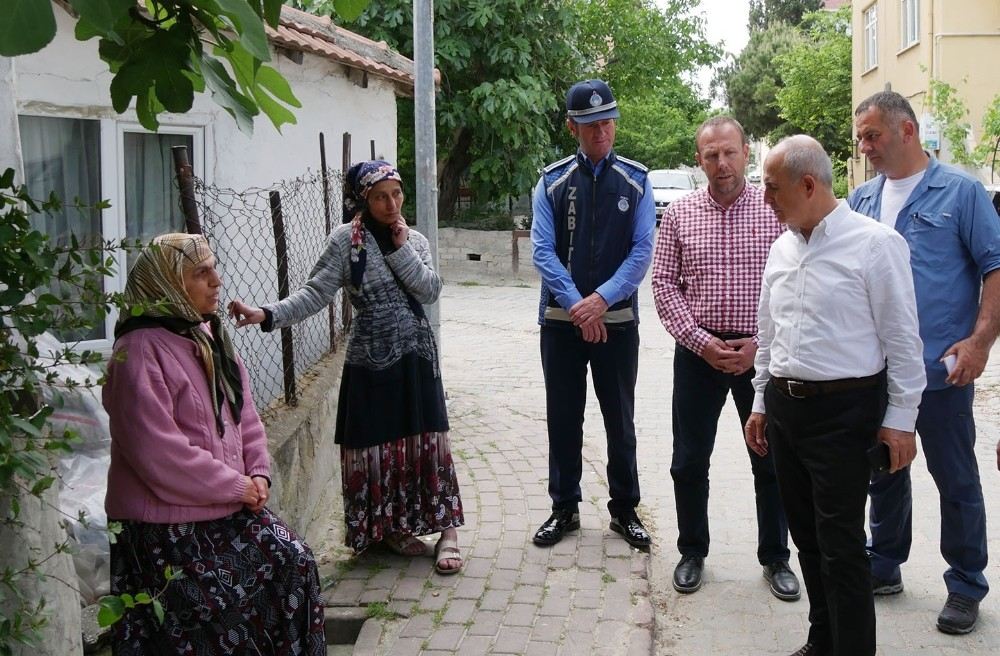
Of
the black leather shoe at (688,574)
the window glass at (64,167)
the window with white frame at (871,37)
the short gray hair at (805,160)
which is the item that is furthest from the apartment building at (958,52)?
the short gray hair at (805,160)

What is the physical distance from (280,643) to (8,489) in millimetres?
1326

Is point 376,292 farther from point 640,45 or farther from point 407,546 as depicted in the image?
point 640,45

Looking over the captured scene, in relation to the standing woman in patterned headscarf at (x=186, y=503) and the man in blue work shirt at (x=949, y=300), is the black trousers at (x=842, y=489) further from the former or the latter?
the standing woman in patterned headscarf at (x=186, y=503)

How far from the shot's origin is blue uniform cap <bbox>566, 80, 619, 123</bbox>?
509 centimetres

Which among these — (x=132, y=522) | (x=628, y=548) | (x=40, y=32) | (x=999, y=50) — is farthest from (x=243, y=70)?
(x=999, y=50)

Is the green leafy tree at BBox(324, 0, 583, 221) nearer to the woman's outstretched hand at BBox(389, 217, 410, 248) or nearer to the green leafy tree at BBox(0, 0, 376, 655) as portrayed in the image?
the woman's outstretched hand at BBox(389, 217, 410, 248)

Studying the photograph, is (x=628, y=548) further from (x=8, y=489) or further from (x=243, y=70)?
(x=243, y=70)

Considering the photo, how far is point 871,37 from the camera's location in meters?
30.9

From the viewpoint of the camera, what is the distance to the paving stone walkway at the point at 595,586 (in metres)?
4.32

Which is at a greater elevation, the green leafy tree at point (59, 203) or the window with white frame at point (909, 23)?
the window with white frame at point (909, 23)

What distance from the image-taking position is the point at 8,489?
253 centimetres

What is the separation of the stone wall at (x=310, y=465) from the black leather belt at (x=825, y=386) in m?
2.28

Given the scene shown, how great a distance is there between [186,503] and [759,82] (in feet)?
152

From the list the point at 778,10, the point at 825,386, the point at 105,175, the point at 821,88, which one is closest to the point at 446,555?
the point at 825,386
